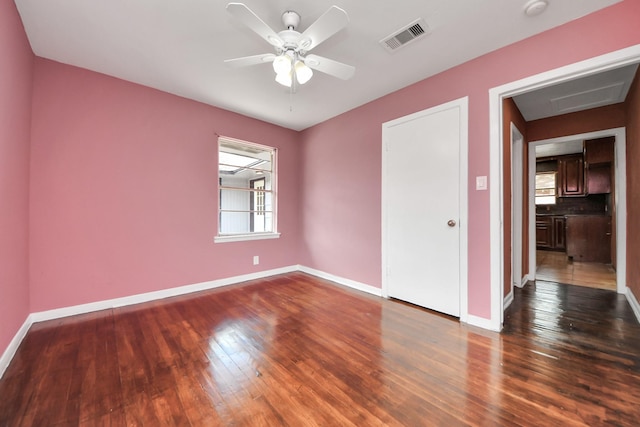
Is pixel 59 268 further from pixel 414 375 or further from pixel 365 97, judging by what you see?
pixel 365 97

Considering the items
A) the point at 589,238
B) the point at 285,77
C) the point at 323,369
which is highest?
the point at 285,77

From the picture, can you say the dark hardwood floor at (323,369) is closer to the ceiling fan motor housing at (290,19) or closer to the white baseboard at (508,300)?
the white baseboard at (508,300)

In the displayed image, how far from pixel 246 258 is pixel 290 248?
2.74ft

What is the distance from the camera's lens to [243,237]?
374 centimetres

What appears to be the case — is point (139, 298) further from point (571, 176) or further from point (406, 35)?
point (571, 176)

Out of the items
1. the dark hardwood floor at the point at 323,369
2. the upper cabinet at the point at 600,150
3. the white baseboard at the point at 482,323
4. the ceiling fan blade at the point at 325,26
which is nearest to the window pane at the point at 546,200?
the upper cabinet at the point at 600,150

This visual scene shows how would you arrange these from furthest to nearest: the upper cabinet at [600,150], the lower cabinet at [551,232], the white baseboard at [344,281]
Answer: the lower cabinet at [551,232]
the upper cabinet at [600,150]
the white baseboard at [344,281]

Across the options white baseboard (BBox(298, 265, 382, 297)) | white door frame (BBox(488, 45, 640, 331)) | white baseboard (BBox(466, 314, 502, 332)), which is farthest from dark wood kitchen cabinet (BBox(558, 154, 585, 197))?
white baseboard (BBox(298, 265, 382, 297))

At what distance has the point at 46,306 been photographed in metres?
2.39

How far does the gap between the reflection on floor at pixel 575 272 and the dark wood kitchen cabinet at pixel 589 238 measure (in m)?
0.19

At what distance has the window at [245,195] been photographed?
3777 mm

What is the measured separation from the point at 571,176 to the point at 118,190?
8.57 metres

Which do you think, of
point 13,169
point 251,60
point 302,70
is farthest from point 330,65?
point 13,169

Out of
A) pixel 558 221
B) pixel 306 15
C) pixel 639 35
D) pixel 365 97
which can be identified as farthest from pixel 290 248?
pixel 558 221
